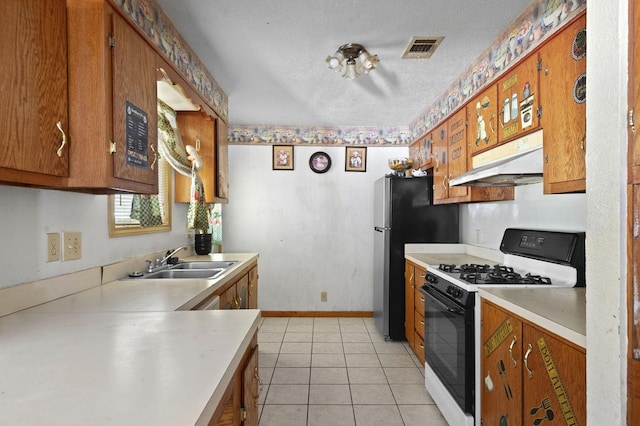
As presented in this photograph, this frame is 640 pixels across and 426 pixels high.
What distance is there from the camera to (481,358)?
177 cm

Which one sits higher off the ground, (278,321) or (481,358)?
(481,358)

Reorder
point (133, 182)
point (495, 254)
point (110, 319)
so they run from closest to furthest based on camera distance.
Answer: point (110, 319), point (133, 182), point (495, 254)

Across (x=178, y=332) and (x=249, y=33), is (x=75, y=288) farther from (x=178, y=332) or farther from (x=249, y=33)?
(x=249, y=33)

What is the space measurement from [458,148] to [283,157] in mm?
2121

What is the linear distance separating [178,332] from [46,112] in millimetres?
893

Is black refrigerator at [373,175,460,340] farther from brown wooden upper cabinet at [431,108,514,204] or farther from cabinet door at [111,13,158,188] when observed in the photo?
cabinet door at [111,13,158,188]

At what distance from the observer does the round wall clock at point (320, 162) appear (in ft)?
13.7

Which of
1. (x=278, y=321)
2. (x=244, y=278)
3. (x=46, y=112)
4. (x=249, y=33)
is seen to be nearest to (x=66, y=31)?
(x=46, y=112)

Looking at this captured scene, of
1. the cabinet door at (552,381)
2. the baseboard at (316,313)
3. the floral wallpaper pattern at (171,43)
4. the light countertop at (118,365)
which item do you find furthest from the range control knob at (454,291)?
the baseboard at (316,313)

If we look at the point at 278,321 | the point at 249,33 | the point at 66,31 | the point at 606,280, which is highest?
the point at 249,33

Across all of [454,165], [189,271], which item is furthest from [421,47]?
[189,271]

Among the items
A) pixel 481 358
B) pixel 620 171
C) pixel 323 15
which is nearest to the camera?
pixel 620 171

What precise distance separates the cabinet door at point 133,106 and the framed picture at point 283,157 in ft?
8.01

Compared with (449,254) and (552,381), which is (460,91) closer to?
(449,254)
